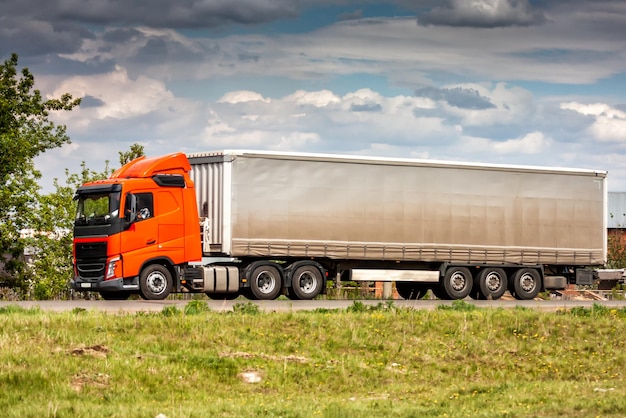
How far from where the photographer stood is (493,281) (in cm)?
3619

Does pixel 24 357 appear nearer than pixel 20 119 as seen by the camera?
Yes

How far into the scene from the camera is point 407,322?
79.5 ft

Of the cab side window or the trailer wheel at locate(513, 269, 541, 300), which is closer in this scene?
the cab side window

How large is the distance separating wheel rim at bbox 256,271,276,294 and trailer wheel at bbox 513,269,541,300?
8368 millimetres

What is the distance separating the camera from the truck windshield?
100 feet

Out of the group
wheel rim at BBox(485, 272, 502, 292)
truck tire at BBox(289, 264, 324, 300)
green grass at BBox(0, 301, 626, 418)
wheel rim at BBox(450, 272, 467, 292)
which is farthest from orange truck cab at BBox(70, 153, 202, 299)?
wheel rim at BBox(485, 272, 502, 292)

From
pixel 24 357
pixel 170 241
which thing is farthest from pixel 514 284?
pixel 24 357

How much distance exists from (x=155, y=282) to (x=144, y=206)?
2110mm

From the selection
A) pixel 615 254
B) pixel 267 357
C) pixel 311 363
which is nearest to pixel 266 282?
pixel 267 357

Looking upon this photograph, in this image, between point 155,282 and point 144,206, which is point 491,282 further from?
point 144,206

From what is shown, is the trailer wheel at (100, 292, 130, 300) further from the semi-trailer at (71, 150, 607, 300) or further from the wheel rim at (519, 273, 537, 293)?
the wheel rim at (519, 273, 537, 293)

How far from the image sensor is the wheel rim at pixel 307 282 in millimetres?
33406

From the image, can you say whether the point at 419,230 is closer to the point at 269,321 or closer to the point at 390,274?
the point at 390,274

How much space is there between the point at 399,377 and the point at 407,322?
3.98 metres
